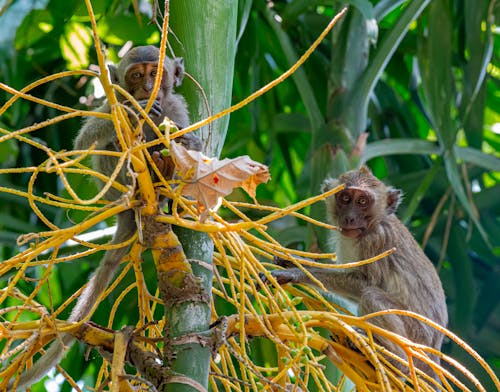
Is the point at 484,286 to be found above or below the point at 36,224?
below

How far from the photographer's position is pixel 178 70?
302 cm

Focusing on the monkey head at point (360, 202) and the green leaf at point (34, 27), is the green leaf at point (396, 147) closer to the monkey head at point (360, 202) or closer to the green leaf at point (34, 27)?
the monkey head at point (360, 202)

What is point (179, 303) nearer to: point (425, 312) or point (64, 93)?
point (425, 312)

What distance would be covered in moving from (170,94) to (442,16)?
2.24 m

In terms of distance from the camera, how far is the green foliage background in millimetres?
4727

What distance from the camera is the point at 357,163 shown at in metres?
4.75

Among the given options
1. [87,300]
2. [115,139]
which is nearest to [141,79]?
[115,139]

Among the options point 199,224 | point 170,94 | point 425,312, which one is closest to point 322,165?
point 425,312

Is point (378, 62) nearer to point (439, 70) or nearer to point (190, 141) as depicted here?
point (439, 70)

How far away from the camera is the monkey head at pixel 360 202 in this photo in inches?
184

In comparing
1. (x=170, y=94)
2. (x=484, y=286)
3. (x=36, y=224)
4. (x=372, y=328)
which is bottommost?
(x=484, y=286)

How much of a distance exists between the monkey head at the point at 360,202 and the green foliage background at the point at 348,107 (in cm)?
10

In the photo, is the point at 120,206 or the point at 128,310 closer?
the point at 120,206

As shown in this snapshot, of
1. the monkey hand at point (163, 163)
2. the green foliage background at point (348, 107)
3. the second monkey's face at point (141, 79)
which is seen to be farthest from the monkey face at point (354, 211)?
the monkey hand at point (163, 163)
